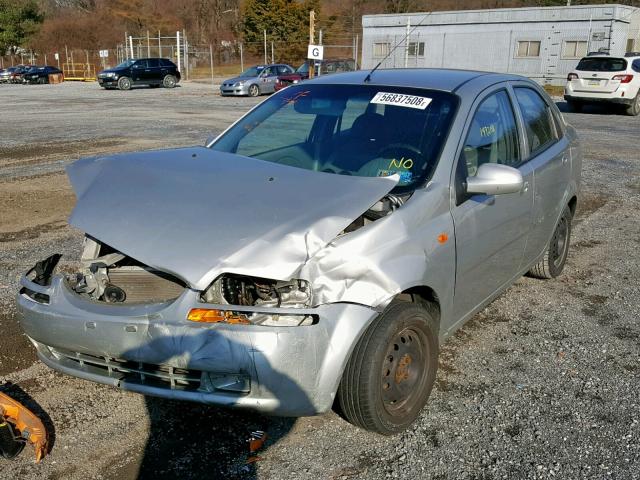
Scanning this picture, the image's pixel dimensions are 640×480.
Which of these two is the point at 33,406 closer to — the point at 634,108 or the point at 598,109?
the point at 634,108

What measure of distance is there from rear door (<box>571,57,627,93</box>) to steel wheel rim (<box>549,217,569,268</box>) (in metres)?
16.1

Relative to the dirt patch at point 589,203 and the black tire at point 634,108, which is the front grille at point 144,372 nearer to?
the dirt patch at point 589,203

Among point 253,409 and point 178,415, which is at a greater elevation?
point 253,409

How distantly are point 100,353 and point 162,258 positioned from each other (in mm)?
543

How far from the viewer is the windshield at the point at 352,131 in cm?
359

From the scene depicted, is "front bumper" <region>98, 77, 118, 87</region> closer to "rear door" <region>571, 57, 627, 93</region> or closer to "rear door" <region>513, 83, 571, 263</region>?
"rear door" <region>571, 57, 627, 93</region>

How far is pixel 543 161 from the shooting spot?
4488 mm

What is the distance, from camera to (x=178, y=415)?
10.7ft

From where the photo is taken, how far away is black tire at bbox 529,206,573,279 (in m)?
5.15

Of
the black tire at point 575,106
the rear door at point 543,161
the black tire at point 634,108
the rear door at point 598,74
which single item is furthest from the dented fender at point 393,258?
the black tire at point 575,106

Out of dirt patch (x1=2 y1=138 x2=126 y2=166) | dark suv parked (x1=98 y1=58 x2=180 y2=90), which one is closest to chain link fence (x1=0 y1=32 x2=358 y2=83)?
dark suv parked (x1=98 y1=58 x2=180 y2=90)

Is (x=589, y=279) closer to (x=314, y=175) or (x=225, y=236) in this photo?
(x=314, y=175)

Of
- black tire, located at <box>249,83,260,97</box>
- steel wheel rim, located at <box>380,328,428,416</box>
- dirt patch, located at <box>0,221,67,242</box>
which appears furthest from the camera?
black tire, located at <box>249,83,260,97</box>

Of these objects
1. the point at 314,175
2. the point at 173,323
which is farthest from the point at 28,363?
the point at 314,175
